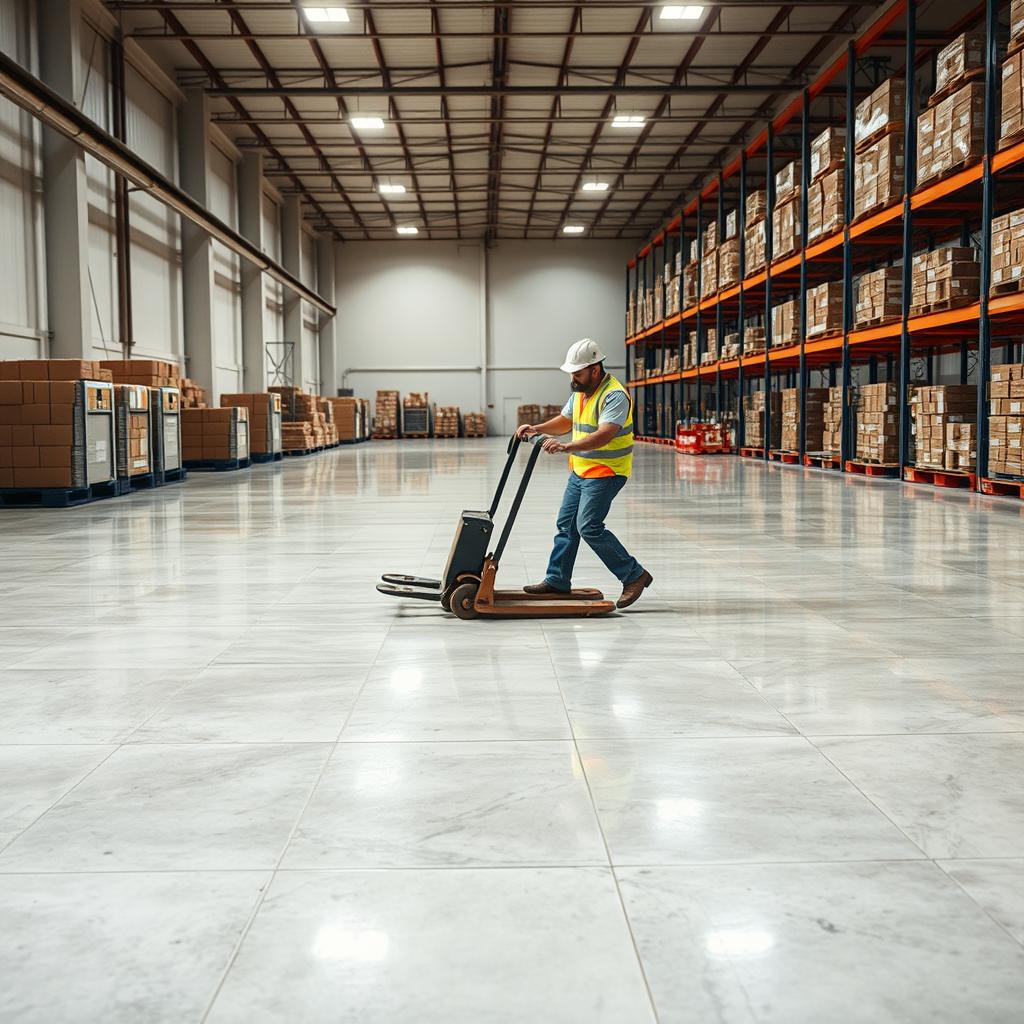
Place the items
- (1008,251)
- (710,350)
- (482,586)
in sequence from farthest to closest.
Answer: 1. (710,350)
2. (1008,251)
3. (482,586)

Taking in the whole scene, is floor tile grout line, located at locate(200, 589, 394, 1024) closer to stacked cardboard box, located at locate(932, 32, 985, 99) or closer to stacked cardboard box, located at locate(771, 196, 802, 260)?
stacked cardboard box, located at locate(932, 32, 985, 99)

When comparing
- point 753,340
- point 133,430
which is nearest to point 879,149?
point 753,340

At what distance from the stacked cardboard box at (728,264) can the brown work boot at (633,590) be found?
17.1m

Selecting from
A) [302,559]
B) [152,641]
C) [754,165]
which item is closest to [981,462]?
[302,559]

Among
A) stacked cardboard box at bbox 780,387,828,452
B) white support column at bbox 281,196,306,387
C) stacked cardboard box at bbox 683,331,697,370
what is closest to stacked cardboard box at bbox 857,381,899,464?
stacked cardboard box at bbox 780,387,828,452

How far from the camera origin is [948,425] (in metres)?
12.9

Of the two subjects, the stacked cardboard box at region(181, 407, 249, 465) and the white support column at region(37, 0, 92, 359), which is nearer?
the white support column at region(37, 0, 92, 359)

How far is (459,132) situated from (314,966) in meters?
26.0

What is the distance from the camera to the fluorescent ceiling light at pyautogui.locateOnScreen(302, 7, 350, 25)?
17.5 metres

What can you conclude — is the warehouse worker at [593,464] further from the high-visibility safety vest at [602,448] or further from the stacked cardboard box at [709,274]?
the stacked cardboard box at [709,274]

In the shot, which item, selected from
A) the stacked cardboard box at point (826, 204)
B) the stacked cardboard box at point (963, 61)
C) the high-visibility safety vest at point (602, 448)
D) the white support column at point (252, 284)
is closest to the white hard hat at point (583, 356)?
the high-visibility safety vest at point (602, 448)

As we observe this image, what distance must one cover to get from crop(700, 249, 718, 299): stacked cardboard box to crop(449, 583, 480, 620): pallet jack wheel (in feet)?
62.9

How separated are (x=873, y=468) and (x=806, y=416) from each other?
302 centimetres

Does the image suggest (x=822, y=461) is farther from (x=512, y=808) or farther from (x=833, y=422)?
(x=512, y=808)
